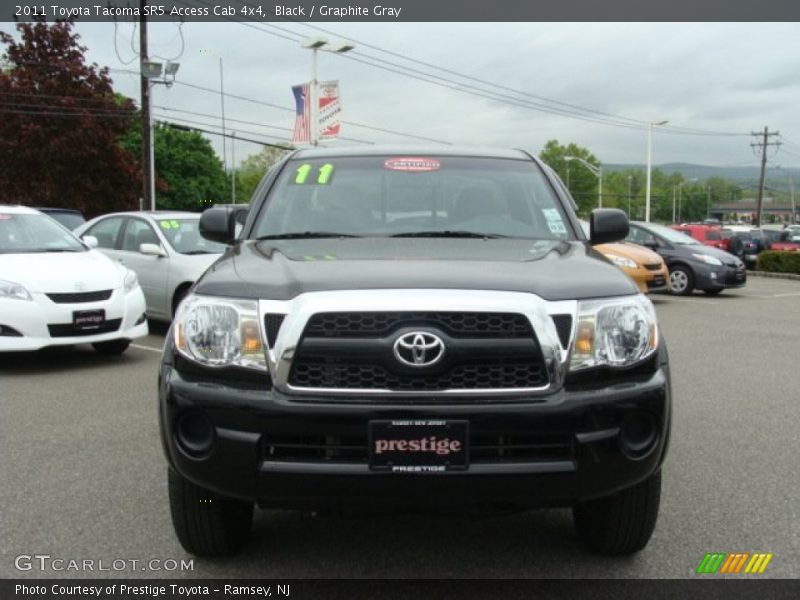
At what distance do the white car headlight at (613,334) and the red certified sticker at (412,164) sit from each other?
1.69 m

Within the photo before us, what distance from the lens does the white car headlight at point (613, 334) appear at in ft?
9.62

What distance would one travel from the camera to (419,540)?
3727 mm

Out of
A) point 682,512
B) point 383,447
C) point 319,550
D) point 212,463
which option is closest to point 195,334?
point 212,463

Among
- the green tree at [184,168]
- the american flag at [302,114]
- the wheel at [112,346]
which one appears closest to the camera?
the wheel at [112,346]

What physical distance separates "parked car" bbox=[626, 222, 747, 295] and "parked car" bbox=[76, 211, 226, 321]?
9.90 metres

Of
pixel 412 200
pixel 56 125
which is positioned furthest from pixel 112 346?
pixel 56 125

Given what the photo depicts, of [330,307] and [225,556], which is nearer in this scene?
[330,307]

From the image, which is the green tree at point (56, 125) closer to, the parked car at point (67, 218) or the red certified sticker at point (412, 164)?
the parked car at point (67, 218)

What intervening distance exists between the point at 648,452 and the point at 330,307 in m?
1.21

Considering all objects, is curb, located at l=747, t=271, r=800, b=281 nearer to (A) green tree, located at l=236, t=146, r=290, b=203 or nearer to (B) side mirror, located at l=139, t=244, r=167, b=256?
(B) side mirror, located at l=139, t=244, r=167, b=256

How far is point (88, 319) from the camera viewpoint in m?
7.94

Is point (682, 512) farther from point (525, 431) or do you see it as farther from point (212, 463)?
point (212, 463)

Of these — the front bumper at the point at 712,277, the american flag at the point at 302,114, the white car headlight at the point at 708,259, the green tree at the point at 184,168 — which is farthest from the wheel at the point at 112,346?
the green tree at the point at 184,168

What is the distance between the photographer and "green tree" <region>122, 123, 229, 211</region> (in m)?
65.1
